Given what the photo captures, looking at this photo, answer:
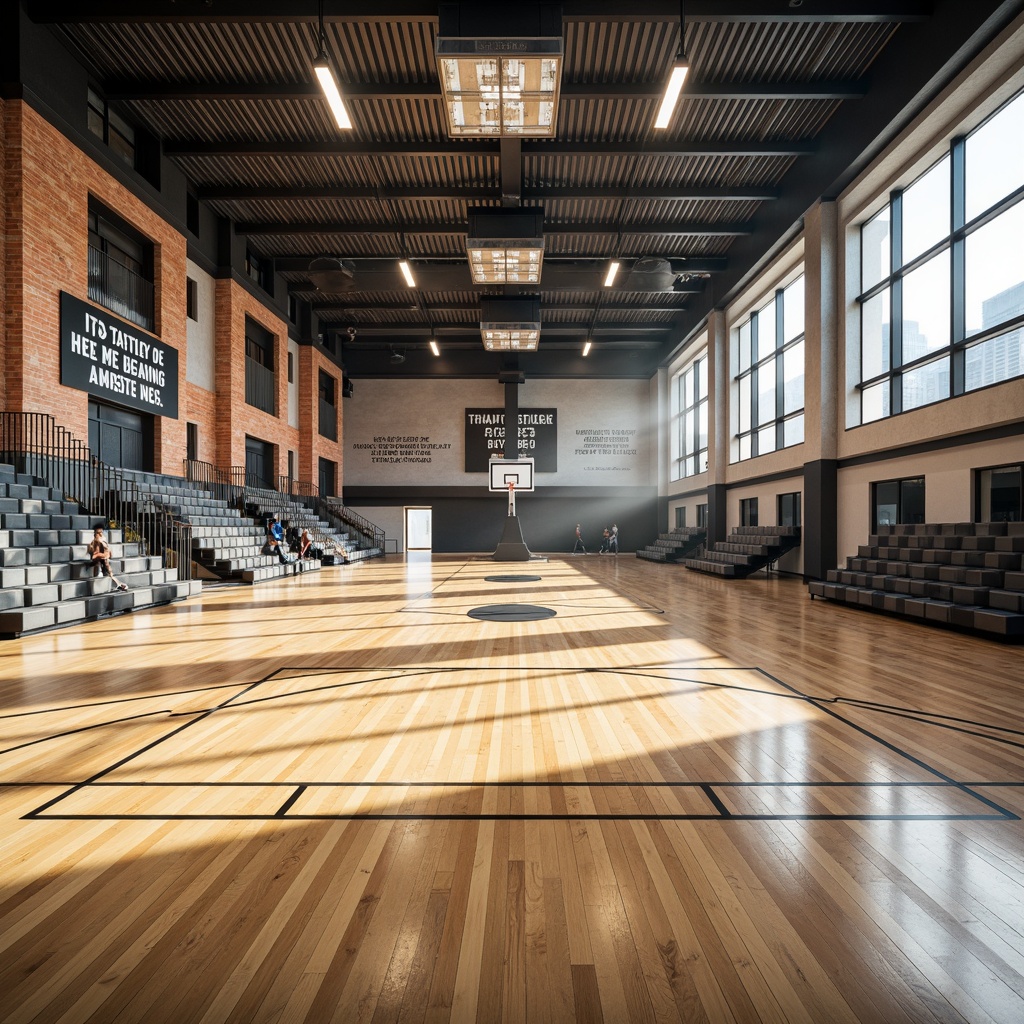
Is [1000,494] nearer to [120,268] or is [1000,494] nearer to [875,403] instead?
[875,403]

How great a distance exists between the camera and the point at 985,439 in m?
7.96

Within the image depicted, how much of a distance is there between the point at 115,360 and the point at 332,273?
227 inches

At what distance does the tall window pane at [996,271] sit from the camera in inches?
299

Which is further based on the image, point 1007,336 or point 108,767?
point 1007,336

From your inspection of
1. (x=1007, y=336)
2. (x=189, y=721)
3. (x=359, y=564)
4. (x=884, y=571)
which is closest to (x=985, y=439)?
(x=1007, y=336)

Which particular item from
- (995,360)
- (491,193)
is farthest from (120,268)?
(995,360)

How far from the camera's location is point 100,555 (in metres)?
7.63

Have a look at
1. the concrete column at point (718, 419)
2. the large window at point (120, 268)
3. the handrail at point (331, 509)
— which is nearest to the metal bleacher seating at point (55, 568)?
the large window at point (120, 268)

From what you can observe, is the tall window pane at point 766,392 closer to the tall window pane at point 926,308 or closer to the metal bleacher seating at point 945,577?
the tall window pane at point 926,308

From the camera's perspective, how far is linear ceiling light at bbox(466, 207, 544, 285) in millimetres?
11719

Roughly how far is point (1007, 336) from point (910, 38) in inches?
163

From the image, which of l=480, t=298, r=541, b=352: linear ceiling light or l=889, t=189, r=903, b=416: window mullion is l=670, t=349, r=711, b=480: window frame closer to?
l=480, t=298, r=541, b=352: linear ceiling light

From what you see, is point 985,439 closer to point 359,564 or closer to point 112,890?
point 112,890

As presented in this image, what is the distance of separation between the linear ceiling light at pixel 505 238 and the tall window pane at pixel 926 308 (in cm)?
617
